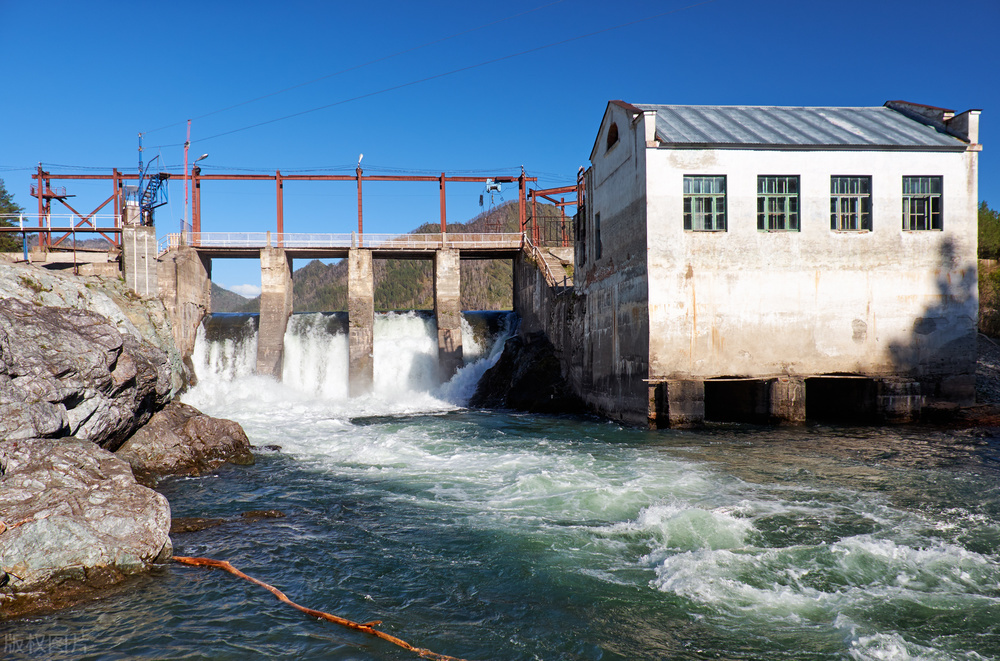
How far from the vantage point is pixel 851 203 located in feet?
59.1

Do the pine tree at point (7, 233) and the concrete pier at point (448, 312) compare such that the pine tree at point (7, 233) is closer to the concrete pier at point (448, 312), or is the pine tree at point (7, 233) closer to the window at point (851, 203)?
the concrete pier at point (448, 312)

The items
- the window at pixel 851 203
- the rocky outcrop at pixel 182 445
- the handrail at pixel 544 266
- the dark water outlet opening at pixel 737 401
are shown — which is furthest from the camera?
the handrail at pixel 544 266

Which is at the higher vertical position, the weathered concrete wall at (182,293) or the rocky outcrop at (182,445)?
the weathered concrete wall at (182,293)

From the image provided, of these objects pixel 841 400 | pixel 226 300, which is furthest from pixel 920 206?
pixel 226 300

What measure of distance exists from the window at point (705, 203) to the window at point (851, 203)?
327cm

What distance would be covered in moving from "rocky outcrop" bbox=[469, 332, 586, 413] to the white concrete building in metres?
4.94

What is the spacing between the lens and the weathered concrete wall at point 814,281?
1719 centimetres

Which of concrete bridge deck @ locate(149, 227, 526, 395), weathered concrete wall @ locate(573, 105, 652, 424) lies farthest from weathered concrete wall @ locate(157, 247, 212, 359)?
weathered concrete wall @ locate(573, 105, 652, 424)

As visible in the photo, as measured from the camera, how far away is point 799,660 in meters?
5.48

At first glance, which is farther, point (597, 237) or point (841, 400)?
point (597, 237)

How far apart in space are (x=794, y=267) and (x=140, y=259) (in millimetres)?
25949

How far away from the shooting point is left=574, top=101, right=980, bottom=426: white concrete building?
56.4 ft

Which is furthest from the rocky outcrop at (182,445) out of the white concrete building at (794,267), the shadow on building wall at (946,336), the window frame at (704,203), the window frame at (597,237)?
the shadow on building wall at (946,336)

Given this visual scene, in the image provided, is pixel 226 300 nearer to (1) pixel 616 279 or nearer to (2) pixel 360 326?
(2) pixel 360 326
